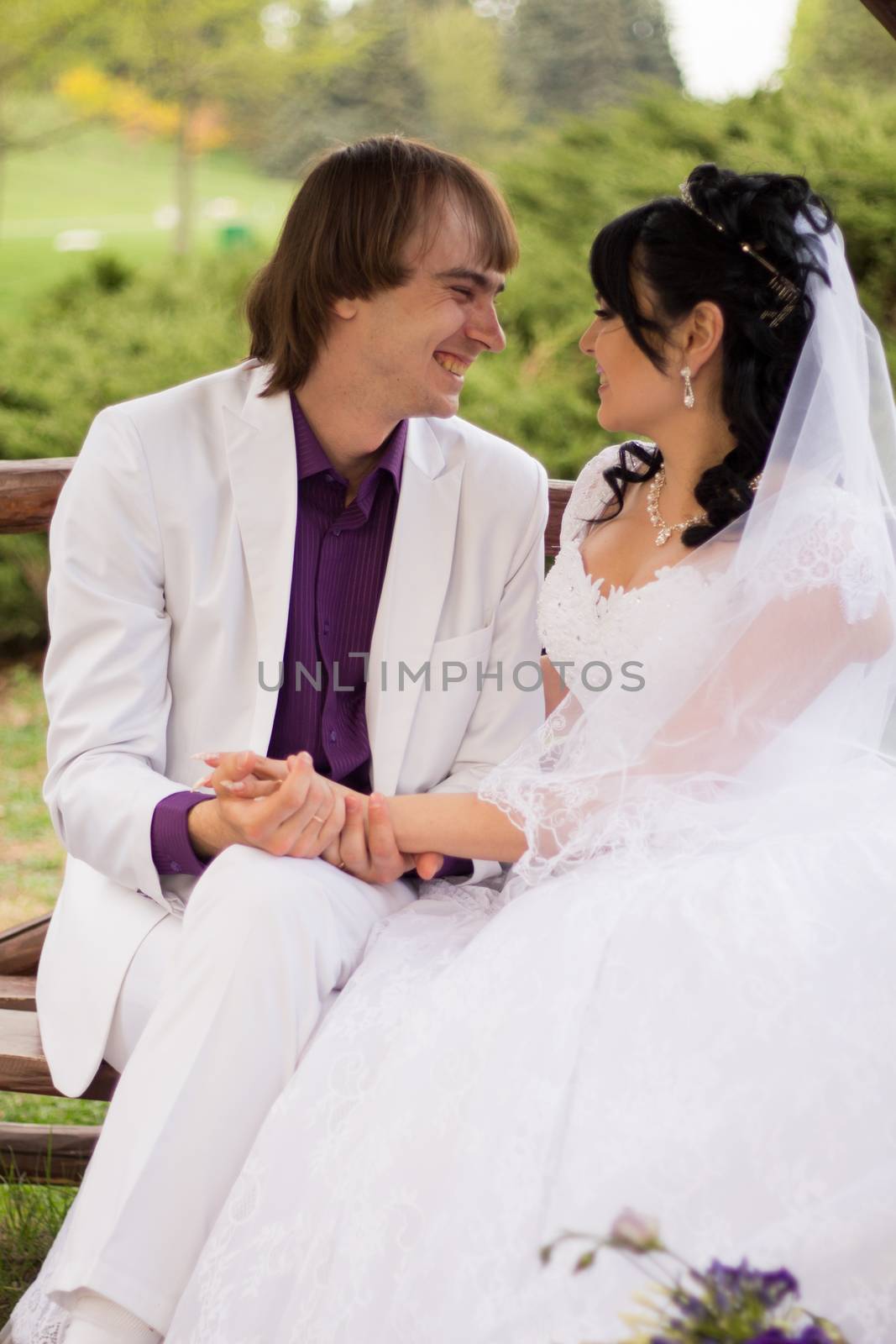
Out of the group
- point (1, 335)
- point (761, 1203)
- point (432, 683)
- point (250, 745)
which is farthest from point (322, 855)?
point (1, 335)

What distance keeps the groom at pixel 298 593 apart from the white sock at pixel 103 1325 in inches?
11.9

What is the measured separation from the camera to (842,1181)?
1711mm

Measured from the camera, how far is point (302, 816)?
2164mm

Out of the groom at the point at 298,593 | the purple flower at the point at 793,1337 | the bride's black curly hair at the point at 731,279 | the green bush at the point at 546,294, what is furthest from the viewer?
the green bush at the point at 546,294

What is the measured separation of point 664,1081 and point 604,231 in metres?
1.49

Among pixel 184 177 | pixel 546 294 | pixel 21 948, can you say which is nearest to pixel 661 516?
pixel 21 948

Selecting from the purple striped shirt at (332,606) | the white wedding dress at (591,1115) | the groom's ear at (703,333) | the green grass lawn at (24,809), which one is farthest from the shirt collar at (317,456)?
the green grass lawn at (24,809)

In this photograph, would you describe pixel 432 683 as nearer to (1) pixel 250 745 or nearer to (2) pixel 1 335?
(1) pixel 250 745

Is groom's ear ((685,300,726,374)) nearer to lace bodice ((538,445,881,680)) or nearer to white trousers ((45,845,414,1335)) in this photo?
lace bodice ((538,445,881,680))

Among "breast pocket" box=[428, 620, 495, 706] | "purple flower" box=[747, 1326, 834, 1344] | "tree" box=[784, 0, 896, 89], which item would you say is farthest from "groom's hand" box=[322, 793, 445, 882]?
"tree" box=[784, 0, 896, 89]

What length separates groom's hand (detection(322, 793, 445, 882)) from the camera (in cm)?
226

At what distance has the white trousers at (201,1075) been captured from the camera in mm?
1861

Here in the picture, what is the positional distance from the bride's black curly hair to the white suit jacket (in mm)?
456

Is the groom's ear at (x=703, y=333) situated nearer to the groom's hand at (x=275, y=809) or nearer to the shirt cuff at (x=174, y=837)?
the groom's hand at (x=275, y=809)
